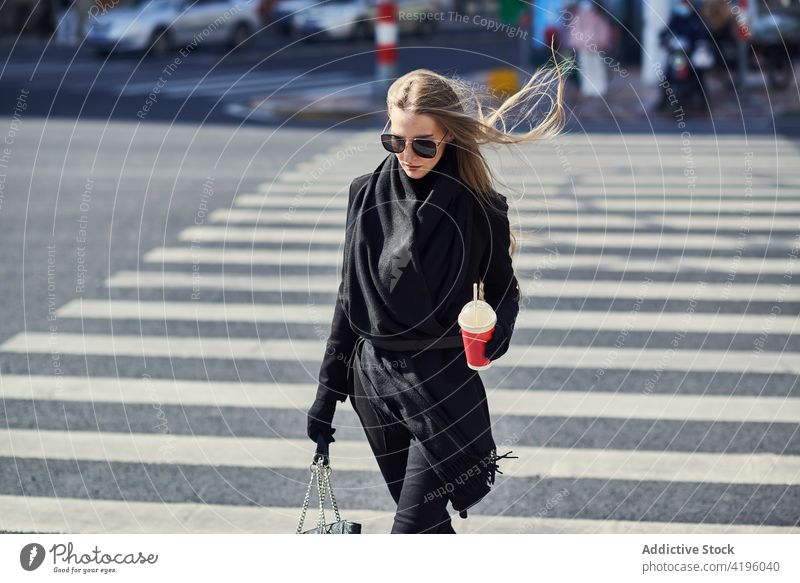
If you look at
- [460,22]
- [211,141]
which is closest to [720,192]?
[211,141]

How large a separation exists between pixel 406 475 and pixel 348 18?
3028 cm

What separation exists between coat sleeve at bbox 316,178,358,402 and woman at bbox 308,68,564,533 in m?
0.07

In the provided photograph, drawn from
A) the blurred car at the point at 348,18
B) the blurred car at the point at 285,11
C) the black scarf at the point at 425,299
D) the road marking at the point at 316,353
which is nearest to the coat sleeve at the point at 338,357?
the black scarf at the point at 425,299

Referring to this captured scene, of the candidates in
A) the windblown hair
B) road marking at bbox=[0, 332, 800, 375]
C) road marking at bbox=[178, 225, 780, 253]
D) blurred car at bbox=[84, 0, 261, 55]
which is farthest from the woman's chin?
blurred car at bbox=[84, 0, 261, 55]

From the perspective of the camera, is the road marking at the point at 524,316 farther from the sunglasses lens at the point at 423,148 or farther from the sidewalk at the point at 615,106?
the sidewalk at the point at 615,106

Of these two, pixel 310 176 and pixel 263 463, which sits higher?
pixel 310 176

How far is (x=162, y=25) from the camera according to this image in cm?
2905

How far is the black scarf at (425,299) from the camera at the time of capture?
11.7 ft

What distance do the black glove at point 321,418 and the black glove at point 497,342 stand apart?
609 mm

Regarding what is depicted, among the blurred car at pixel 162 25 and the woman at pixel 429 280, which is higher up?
the blurred car at pixel 162 25

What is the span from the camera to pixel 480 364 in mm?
3498

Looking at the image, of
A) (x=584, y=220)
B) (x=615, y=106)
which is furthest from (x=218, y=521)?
(x=615, y=106)
